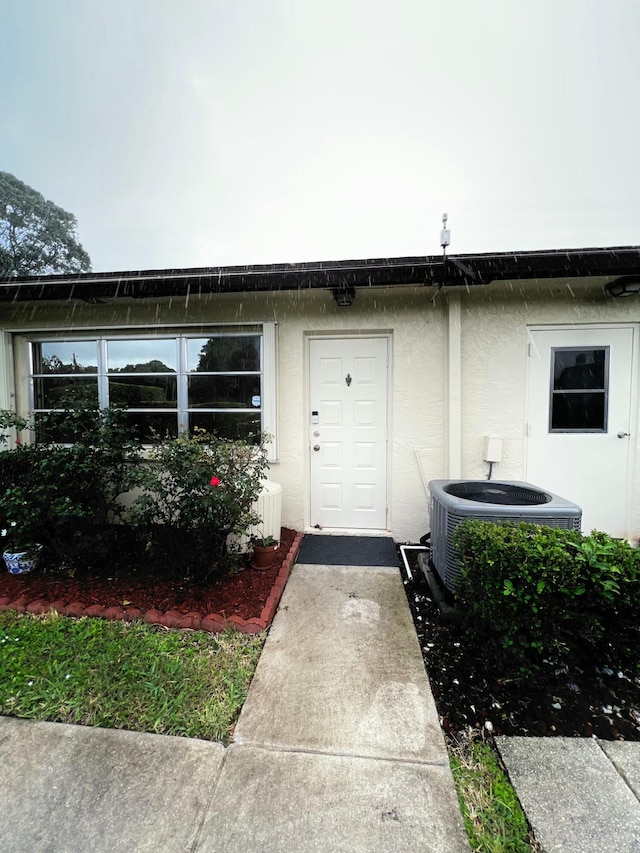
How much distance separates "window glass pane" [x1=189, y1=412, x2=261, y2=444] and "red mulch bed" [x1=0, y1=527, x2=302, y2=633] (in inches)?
59.6

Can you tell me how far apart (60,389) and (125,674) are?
12.4 feet


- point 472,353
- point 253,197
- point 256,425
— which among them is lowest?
point 256,425

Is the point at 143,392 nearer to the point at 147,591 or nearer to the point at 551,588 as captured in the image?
the point at 147,591

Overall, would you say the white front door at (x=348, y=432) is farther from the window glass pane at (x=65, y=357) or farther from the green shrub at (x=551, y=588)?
the window glass pane at (x=65, y=357)

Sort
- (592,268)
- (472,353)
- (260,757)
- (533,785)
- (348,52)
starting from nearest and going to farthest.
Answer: (533,785) < (260,757) < (592,268) < (472,353) < (348,52)

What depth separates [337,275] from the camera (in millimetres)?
3320

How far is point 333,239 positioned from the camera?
9375 millimetres

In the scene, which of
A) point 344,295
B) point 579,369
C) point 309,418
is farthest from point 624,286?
point 309,418

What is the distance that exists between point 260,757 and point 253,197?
10.7 metres

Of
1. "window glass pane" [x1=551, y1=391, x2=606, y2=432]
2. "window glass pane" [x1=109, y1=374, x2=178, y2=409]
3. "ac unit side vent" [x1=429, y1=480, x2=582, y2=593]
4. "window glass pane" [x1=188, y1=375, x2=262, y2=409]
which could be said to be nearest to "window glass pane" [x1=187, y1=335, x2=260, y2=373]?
"window glass pane" [x1=188, y1=375, x2=262, y2=409]

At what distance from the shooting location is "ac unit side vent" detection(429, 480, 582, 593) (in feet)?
7.98

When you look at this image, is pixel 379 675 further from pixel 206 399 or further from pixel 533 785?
pixel 206 399

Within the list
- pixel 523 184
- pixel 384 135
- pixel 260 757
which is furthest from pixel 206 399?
pixel 523 184

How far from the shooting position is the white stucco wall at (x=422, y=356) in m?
3.75
